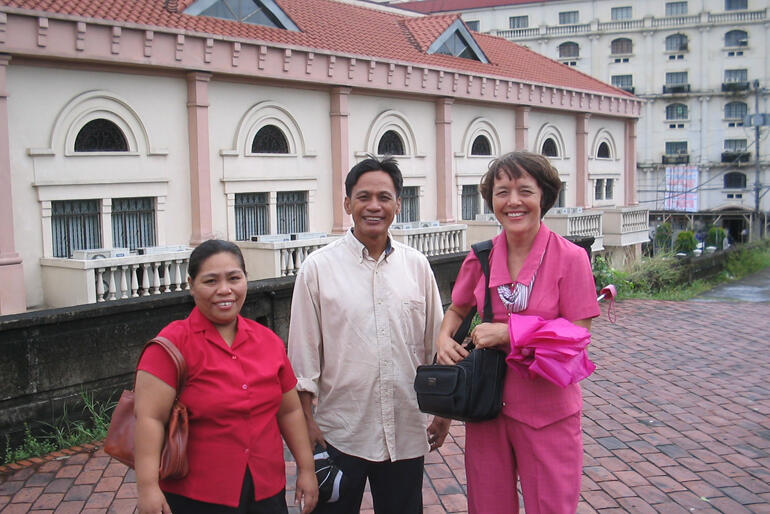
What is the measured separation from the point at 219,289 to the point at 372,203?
77 centimetres

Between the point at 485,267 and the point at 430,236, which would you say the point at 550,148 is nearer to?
the point at 430,236

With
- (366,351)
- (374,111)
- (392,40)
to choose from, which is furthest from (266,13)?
(366,351)

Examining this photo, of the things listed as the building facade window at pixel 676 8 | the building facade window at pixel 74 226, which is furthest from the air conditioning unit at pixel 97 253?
the building facade window at pixel 676 8

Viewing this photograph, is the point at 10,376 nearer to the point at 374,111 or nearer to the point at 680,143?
the point at 374,111

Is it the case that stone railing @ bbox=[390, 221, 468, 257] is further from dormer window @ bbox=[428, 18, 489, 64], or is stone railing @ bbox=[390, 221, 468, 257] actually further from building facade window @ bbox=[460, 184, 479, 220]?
dormer window @ bbox=[428, 18, 489, 64]

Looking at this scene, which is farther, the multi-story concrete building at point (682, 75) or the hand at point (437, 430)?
the multi-story concrete building at point (682, 75)

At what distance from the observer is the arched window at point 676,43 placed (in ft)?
172

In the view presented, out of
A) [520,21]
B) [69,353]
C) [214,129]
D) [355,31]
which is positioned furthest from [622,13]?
[69,353]

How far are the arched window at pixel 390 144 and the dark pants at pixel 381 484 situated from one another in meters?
15.7

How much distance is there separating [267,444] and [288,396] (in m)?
0.22

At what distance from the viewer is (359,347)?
11.0 ft

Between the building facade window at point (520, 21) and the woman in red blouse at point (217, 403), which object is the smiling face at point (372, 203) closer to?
the woman in red blouse at point (217, 403)

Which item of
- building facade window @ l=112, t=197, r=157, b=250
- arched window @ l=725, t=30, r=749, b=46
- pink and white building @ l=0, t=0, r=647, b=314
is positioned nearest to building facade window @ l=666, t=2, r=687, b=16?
arched window @ l=725, t=30, r=749, b=46

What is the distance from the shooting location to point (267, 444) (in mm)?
3027
